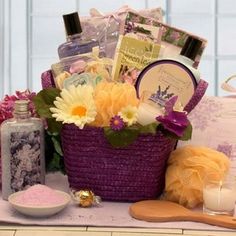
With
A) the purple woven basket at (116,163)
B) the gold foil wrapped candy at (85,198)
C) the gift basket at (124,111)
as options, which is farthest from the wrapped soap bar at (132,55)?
the gold foil wrapped candy at (85,198)

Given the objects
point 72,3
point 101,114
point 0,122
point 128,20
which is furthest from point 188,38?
point 72,3

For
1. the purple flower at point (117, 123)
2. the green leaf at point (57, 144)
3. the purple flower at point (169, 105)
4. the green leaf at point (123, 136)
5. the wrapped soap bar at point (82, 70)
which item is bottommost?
the green leaf at point (57, 144)

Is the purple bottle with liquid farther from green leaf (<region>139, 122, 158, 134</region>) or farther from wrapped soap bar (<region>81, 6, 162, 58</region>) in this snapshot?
green leaf (<region>139, 122, 158, 134</region>)

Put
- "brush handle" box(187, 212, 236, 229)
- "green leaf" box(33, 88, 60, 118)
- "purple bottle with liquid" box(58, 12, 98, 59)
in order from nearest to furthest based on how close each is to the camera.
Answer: "brush handle" box(187, 212, 236, 229), "green leaf" box(33, 88, 60, 118), "purple bottle with liquid" box(58, 12, 98, 59)

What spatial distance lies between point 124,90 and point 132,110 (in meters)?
0.04

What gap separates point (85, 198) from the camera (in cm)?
92

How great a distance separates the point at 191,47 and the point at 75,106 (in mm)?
246

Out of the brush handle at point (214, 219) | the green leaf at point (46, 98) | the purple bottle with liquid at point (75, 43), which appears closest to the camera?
the brush handle at point (214, 219)

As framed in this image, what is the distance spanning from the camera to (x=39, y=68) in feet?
7.97

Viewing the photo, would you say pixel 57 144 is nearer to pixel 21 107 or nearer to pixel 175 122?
pixel 21 107

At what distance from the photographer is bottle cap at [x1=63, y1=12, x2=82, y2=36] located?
3.34 ft

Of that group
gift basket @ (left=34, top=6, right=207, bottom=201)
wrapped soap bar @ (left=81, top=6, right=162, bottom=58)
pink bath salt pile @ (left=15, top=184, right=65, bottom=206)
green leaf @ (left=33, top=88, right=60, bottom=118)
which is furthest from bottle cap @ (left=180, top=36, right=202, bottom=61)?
pink bath salt pile @ (left=15, top=184, right=65, bottom=206)

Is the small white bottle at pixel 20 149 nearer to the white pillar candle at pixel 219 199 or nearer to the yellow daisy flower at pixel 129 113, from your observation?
the yellow daisy flower at pixel 129 113

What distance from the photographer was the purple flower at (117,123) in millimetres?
863
